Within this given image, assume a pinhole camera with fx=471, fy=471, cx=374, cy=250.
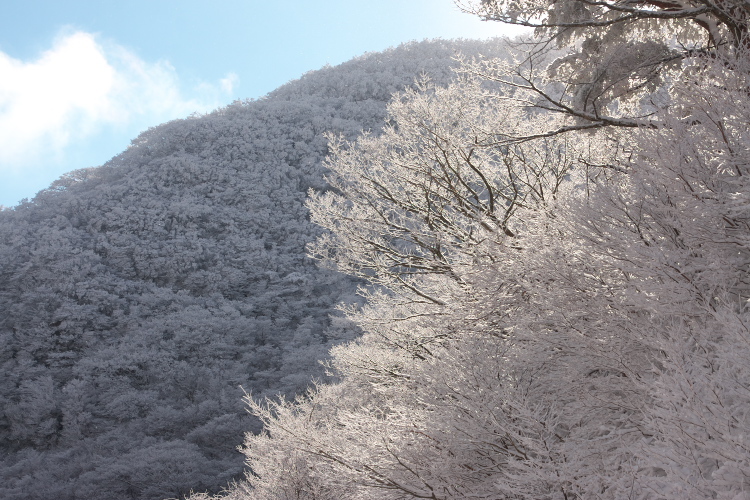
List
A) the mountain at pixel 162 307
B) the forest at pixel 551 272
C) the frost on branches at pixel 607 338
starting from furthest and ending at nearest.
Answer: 1. the mountain at pixel 162 307
2. the forest at pixel 551 272
3. the frost on branches at pixel 607 338

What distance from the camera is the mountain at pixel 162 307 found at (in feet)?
80.8

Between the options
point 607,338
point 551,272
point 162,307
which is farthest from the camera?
point 162,307

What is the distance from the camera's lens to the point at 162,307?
116ft

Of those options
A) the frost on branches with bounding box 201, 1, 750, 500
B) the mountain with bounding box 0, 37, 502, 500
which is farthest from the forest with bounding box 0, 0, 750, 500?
the mountain with bounding box 0, 37, 502, 500

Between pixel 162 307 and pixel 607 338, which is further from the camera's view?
pixel 162 307

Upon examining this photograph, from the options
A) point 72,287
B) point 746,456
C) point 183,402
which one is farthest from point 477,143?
point 72,287

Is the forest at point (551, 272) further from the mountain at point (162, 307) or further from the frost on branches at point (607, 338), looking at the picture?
the mountain at point (162, 307)

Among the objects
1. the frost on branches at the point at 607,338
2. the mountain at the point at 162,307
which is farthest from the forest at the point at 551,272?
the mountain at the point at 162,307

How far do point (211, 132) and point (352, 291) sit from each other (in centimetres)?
2921

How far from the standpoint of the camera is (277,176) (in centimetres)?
4828

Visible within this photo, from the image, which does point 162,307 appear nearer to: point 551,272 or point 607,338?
point 551,272

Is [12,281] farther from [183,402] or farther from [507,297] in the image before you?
[507,297]

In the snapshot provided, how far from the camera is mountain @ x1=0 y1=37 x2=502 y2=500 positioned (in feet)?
80.8

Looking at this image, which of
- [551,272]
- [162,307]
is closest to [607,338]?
[551,272]
